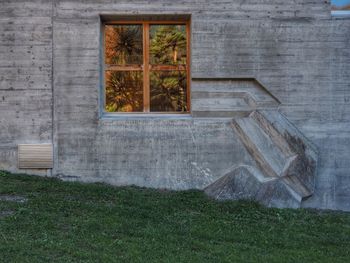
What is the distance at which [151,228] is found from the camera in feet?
19.1

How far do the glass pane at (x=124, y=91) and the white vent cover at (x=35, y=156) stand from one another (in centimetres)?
141

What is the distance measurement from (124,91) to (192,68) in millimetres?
1464

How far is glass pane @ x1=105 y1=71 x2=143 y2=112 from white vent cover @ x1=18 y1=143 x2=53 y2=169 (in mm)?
1415

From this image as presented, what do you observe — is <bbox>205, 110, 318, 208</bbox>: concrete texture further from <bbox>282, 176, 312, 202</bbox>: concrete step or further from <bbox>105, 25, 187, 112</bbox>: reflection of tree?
<bbox>105, 25, 187, 112</bbox>: reflection of tree

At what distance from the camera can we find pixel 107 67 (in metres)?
8.86

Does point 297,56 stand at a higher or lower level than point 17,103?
higher

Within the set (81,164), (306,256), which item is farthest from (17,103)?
(306,256)

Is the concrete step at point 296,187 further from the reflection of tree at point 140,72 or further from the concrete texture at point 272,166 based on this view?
the reflection of tree at point 140,72

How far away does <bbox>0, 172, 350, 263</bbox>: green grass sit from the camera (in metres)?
4.90

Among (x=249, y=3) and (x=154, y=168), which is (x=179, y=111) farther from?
(x=249, y=3)

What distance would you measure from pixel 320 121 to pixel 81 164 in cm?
455

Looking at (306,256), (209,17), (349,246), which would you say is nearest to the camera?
(306,256)

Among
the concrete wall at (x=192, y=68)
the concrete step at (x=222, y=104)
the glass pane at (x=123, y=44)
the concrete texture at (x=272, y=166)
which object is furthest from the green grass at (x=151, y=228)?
the glass pane at (x=123, y=44)

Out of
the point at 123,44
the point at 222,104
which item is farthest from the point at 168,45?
the point at 222,104
